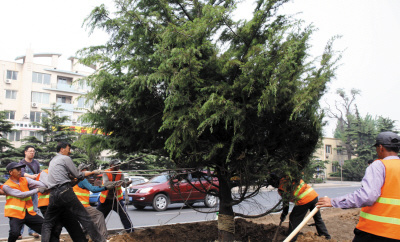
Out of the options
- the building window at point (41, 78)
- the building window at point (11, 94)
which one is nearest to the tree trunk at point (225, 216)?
the building window at point (11, 94)

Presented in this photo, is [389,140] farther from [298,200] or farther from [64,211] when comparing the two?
[64,211]

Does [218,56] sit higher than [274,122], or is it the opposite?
[218,56]

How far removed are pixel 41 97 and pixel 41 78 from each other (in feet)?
8.15

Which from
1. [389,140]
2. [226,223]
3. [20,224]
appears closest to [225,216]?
[226,223]

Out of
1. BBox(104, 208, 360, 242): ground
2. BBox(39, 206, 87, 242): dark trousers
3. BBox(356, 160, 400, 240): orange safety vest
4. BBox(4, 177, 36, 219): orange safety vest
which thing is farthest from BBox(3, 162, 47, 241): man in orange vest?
BBox(356, 160, 400, 240): orange safety vest

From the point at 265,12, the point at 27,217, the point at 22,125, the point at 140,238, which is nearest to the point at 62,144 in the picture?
the point at 27,217

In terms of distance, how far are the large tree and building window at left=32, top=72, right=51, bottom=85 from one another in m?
42.5

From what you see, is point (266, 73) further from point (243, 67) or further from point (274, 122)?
point (274, 122)

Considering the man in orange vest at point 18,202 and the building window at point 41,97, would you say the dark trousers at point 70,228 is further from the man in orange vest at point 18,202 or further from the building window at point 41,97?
the building window at point 41,97

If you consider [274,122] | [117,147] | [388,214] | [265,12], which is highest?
[265,12]

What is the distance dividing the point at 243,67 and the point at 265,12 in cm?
85

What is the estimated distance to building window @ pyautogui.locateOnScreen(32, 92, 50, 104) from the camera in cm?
4256

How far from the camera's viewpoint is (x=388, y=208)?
3283 mm

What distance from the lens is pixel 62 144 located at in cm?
554
